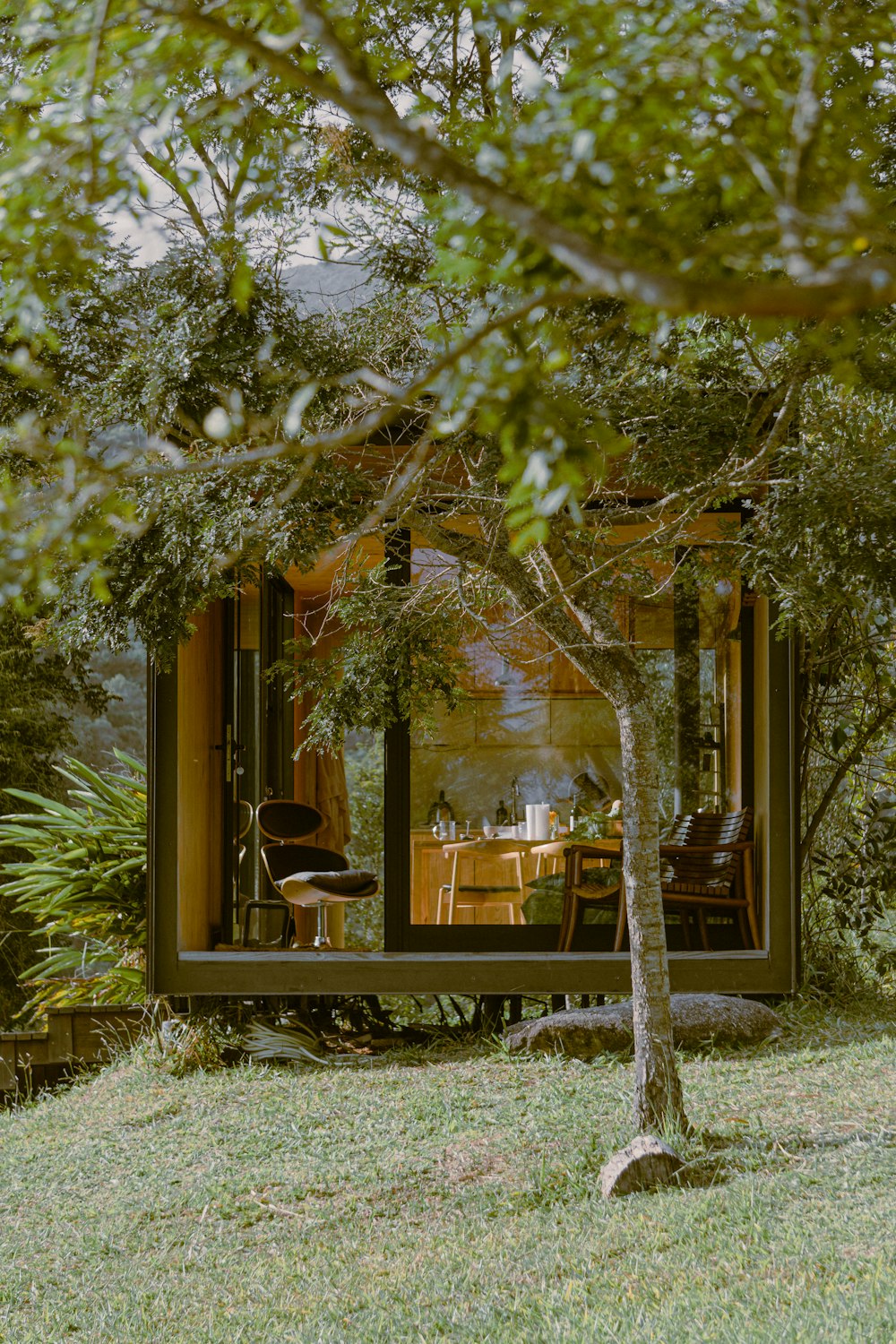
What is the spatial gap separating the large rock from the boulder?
180 cm

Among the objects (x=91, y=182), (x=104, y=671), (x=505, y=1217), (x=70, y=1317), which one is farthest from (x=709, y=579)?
(x=104, y=671)

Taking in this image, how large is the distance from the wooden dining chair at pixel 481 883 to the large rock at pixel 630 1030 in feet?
3.93

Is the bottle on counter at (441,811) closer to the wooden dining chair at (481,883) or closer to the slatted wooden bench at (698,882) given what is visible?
the wooden dining chair at (481,883)

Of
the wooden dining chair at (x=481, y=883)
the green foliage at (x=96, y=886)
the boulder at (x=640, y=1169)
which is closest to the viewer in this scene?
the boulder at (x=640, y=1169)

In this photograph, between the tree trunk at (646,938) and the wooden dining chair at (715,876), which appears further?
the wooden dining chair at (715,876)

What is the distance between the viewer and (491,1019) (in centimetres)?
657

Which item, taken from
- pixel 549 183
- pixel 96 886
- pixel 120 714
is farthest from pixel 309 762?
pixel 120 714

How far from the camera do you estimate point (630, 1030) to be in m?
5.85

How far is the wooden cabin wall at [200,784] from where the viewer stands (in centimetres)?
639

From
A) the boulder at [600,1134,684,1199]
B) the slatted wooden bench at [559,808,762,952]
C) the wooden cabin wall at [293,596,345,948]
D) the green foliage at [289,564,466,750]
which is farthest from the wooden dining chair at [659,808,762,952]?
the wooden cabin wall at [293,596,345,948]

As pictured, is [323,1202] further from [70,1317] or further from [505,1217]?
[70,1317]

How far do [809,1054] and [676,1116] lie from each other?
5.04 feet

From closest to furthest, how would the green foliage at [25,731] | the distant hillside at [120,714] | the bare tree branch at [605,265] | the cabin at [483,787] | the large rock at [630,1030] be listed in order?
the bare tree branch at [605,265] → the large rock at [630,1030] → the cabin at [483,787] → the green foliage at [25,731] → the distant hillside at [120,714]

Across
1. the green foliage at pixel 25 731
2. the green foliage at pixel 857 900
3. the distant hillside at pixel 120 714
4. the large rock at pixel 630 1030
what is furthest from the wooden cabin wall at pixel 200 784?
the distant hillside at pixel 120 714
